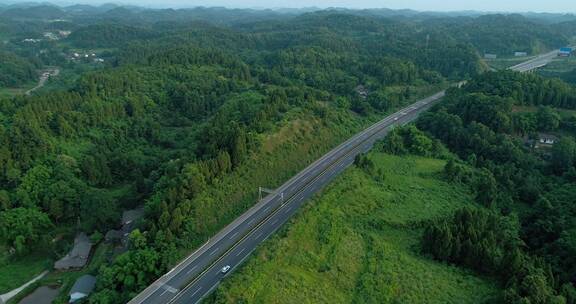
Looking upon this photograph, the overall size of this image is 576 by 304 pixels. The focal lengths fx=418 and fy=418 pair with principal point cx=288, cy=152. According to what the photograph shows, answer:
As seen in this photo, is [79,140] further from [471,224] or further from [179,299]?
[471,224]

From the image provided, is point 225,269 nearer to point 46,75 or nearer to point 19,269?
point 19,269

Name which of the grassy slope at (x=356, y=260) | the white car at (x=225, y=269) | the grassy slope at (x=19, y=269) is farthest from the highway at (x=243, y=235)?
the grassy slope at (x=19, y=269)

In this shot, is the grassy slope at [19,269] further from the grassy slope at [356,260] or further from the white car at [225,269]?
the grassy slope at [356,260]

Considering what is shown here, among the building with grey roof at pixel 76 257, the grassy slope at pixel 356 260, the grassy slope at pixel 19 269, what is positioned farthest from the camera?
the building with grey roof at pixel 76 257

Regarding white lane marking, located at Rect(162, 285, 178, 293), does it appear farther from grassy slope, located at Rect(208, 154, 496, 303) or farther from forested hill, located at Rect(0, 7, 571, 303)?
grassy slope, located at Rect(208, 154, 496, 303)

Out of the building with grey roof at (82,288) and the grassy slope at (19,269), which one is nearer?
the building with grey roof at (82,288)

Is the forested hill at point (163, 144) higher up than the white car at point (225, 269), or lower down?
higher up

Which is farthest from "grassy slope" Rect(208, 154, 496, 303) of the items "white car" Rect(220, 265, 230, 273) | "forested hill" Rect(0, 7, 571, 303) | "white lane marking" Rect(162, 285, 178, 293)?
"forested hill" Rect(0, 7, 571, 303)
